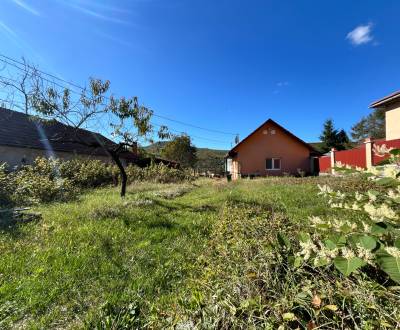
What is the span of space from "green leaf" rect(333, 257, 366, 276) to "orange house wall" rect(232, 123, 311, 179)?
21284 mm

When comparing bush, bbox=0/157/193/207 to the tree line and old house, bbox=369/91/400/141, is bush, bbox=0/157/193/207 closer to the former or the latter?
old house, bbox=369/91/400/141

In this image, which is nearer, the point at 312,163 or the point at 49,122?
the point at 49,122

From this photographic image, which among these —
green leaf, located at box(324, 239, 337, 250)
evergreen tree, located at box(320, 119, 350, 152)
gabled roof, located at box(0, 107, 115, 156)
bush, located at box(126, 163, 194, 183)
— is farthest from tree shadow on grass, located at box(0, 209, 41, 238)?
evergreen tree, located at box(320, 119, 350, 152)

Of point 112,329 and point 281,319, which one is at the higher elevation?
point 281,319

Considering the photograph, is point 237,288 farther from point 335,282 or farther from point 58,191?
point 58,191

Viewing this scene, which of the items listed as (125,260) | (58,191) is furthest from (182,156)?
(125,260)

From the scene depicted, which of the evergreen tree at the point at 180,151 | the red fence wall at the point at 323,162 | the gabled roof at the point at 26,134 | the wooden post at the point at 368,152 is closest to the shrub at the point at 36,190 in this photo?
the gabled roof at the point at 26,134

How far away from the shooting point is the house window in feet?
74.0

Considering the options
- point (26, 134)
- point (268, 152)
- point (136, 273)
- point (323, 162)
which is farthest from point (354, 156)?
point (26, 134)

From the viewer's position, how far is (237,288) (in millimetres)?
1763

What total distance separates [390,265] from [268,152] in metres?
22.0

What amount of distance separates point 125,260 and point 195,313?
2.14 m

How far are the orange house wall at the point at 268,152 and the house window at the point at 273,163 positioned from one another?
10.3 inches

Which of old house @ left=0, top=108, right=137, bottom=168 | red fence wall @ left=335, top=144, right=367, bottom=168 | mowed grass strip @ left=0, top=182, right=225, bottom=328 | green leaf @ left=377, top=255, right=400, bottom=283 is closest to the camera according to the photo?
green leaf @ left=377, top=255, right=400, bottom=283
